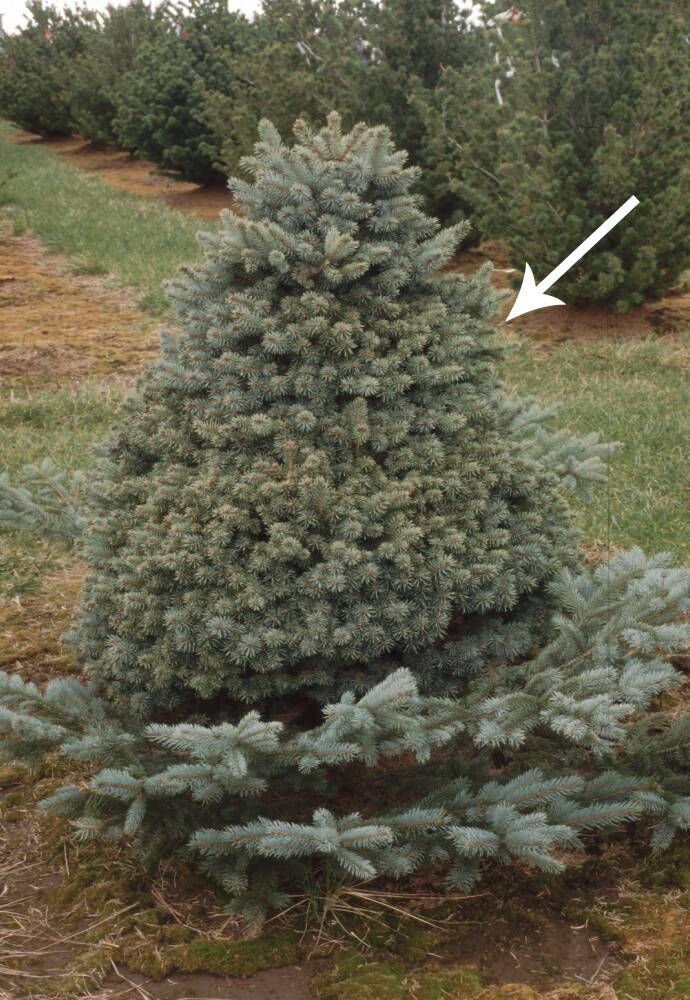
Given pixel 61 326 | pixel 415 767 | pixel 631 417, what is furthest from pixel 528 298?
pixel 61 326

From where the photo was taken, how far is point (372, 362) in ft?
8.39

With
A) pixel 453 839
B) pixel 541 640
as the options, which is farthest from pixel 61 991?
pixel 541 640

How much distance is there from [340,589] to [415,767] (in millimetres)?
540

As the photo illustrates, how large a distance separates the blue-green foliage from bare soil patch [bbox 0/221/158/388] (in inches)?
214

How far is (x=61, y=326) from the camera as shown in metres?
9.02

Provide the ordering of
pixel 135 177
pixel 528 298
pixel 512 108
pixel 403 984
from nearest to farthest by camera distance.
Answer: pixel 403 984 < pixel 528 298 < pixel 512 108 < pixel 135 177

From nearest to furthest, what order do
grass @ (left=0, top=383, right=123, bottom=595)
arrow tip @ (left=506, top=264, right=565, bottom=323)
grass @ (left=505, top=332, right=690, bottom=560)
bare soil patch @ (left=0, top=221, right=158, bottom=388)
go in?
arrow tip @ (left=506, top=264, right=565, bottom=323) < grass @ (left=0, top=383, right=123, bottom=595) < grass @ (left=505, top=332, right=690, bottom=560) < bare soil patch @ (left=0, top=221, right=158, bottom=388)

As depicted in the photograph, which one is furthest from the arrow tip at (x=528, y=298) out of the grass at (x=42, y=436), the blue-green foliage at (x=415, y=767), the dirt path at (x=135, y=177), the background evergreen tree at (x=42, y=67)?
the background evergreen tree at (x=42, y=67)

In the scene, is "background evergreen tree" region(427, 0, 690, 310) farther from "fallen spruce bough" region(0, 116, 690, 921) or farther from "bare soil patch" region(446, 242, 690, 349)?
"fallen spruce bough" region(0, 116, 690, 921)

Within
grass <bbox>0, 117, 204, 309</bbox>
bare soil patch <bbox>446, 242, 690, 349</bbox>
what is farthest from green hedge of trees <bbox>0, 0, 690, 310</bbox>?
grass <bbox>0, 117, 204, 309</bbox>

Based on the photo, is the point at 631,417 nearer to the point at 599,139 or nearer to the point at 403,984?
the point at 599,139

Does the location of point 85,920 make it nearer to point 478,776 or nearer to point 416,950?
point 416,950

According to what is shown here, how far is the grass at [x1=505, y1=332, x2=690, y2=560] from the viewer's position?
179 inches

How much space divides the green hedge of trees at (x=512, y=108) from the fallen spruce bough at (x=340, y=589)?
542cm
